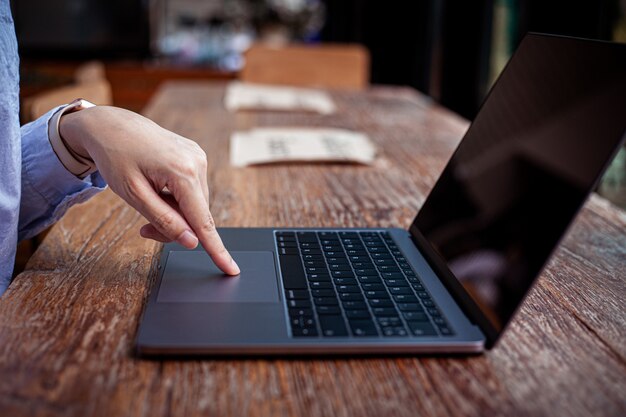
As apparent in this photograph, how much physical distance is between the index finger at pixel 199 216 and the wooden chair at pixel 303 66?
1.90 m

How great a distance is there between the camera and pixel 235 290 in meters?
0.58

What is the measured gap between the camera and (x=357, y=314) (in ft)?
1.72

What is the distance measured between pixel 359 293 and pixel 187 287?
0.48 ft

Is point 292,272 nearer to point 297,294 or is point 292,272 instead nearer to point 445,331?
point 297,294

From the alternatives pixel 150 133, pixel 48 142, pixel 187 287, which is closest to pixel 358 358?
pixel 187 287

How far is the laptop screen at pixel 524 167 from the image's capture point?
1.65ft

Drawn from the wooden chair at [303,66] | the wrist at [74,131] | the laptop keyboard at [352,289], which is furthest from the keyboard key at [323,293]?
the wooden chair at [303,66]

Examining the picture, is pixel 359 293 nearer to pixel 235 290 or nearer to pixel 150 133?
pixel 235 290

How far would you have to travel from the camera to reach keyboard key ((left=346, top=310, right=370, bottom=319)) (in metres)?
0.52

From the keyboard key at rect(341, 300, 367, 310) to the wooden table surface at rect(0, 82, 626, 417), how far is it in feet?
0.18

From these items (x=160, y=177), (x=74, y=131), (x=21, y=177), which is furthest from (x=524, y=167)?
(x=21, y=177)

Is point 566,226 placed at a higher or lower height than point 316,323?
higher

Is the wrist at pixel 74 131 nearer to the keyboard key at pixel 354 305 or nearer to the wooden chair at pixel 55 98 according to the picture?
the keyboard key at pixel 354 305

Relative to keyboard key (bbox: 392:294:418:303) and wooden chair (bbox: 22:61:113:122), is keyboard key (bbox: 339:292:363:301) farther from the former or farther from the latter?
wooden chair (bbox: 22:61:113:122)
